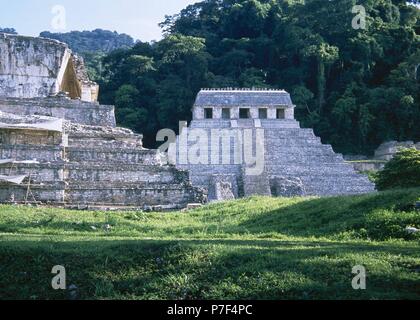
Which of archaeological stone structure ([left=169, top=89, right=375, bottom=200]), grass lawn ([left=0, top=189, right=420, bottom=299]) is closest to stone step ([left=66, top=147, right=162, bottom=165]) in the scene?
archaeological stone structure ([left=169, top=89, right=375, bottom=200])

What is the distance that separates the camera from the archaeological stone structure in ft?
91.3

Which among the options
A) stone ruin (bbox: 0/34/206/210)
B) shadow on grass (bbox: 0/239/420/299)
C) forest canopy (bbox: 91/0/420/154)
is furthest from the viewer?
forest canopy (bbox: 91/0/420/154)

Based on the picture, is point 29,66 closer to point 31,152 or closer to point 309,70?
point 31,152

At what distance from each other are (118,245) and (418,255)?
173 inches

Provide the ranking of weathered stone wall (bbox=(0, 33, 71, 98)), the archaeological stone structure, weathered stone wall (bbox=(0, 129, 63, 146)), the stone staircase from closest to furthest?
weathered stone wall (bbox=(0, 129, 63, 146))
weathered stone wall (bbox=(0, 33, 71, 98))
the stone staircase
the archaeological stone structure

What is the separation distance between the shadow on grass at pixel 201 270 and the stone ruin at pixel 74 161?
28.8 feet

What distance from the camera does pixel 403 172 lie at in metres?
18.1

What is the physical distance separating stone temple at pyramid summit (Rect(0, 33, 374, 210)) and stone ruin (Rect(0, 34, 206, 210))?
1.2 inches

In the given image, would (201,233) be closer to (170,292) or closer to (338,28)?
(170,292)

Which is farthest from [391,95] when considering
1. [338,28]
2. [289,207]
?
[289,207]

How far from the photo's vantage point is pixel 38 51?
25188 mm

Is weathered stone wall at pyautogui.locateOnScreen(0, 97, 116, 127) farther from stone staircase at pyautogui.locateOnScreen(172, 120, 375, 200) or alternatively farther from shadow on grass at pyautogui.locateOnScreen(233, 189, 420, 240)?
shadow on grass at pyautogui.locateOnScreen(233, 189, 420, 240)

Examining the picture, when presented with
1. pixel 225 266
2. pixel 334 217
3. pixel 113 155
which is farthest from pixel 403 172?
pixel 225 266

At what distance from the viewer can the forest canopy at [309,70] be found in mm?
43250
